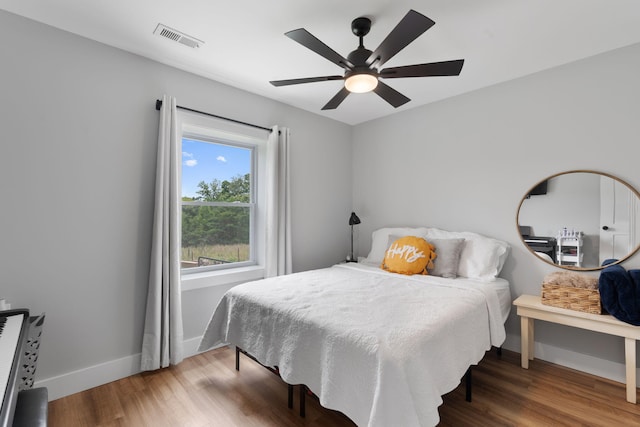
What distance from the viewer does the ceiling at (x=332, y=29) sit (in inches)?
74.5

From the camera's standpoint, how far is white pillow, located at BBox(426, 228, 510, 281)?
2715mm

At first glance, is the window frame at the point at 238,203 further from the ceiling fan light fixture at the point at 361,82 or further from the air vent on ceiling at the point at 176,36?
the ceiling fan light fixture at the point at 361,82

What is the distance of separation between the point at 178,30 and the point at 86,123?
97 cm

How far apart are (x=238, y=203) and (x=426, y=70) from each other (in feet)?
7.47

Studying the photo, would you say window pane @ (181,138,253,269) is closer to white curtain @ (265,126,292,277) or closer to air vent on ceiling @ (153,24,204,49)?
white curtain @ (265,126,292,277)

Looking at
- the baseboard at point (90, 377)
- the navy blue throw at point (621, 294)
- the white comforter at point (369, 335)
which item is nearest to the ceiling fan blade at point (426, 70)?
the white comforter at point (369, 335)

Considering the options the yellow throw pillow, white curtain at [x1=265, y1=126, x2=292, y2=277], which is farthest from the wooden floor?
white curtain at [x1=265, y1=126, x2=292, y2=277]

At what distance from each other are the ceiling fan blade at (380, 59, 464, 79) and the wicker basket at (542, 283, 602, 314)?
1859 mm

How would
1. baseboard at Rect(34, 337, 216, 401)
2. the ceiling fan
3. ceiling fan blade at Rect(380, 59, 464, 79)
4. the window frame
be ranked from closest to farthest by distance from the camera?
the ceiling fan → ceiling fan blade at Rect(380, 59, 464, 79) → baseboard at Rect(34, 337, 216, 401) → the window frame

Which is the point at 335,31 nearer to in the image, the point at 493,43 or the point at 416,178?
the point at 493,43

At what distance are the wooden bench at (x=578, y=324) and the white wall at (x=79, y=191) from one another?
9.56 feet

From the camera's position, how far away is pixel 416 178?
3.65 m

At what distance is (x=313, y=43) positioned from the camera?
1.74 metres

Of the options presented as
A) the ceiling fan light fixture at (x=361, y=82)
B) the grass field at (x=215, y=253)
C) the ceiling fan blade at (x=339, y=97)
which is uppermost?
the ceiling fan blade at (x=339, y=97)
